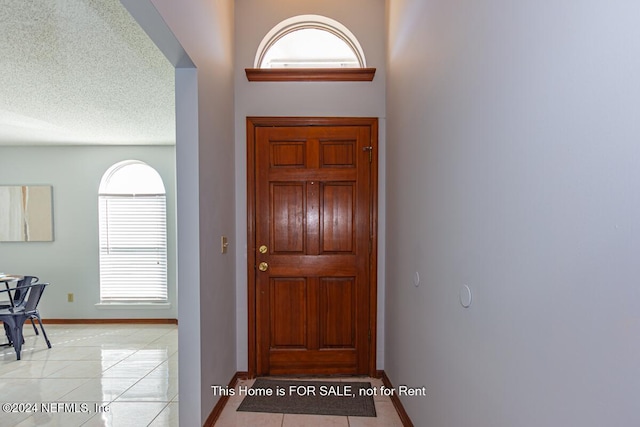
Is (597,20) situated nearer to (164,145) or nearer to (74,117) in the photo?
(74,117)

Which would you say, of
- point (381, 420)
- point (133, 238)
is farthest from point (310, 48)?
point (133, 238)

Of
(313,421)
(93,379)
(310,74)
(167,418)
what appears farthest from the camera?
(93,379)

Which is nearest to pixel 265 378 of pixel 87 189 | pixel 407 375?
pixel 407 375

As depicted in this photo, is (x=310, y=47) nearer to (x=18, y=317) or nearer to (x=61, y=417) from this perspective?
(x=61, y=417)

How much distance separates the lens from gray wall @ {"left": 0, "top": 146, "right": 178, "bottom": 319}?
5.20m

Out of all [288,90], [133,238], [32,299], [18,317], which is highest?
[288,90]

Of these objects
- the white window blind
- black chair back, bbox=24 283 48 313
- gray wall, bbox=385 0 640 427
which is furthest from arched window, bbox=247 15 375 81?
black chair back, bbox=24 283 48 313

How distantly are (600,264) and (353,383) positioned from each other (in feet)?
8.19

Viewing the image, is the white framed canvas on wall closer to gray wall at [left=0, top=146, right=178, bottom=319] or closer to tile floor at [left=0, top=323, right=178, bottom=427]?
gray wall at [left=0, top=146, right=178, bottom=319]

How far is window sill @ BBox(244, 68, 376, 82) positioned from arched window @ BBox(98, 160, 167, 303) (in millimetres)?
2936

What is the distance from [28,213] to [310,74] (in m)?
4.70

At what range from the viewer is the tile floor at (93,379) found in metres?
2.65

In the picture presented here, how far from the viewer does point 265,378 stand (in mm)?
3016

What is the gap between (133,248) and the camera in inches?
207
